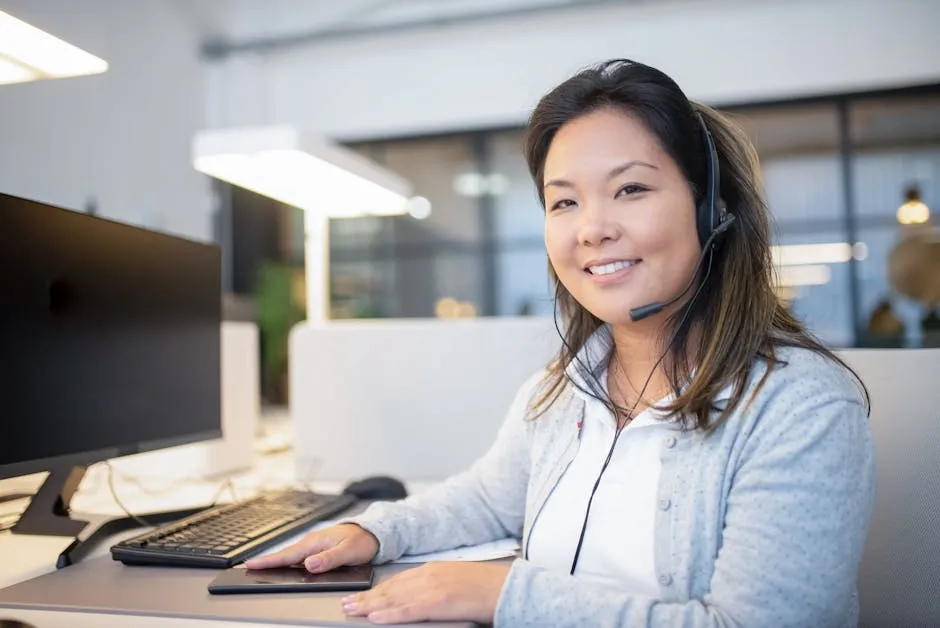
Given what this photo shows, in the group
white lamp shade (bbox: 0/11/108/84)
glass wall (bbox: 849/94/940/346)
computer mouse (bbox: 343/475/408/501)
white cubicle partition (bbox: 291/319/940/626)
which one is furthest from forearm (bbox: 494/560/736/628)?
glass wall (bbox: 849/94/940/346)

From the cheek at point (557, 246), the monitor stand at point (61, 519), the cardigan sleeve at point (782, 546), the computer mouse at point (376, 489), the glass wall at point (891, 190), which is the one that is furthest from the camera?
the glass wall at point (891, 190)

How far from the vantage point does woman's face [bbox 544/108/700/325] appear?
823 millimetres

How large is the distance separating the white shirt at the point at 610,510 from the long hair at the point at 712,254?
0.05m

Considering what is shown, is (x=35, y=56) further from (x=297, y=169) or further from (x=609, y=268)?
(x=609, y=268)

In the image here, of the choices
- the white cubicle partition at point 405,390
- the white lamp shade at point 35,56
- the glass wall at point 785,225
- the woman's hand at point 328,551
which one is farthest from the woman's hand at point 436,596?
the glass wall at point 785,225

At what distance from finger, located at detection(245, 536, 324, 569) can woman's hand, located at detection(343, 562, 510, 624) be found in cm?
13

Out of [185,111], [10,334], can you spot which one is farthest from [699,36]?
[10,334]

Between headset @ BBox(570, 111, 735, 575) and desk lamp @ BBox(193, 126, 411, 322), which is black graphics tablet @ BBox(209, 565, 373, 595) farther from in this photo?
desk lamp @ BBox(193, 126, 411, 322)

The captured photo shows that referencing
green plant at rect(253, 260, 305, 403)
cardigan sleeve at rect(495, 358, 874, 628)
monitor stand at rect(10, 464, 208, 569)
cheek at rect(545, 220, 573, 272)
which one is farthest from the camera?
green plant at rect(253, 260, 305, 403)

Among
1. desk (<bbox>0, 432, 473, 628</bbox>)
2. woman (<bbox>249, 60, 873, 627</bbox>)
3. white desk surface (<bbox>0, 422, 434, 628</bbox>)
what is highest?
woman (<bbox>249, 60, 873, 627</bbox>)

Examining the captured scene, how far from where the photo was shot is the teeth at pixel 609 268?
84 centimetres

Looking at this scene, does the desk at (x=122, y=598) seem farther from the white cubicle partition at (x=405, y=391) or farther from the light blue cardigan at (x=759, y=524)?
the white cubicle partition at (x=405, y=391)

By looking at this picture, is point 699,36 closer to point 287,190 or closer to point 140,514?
point 287,190

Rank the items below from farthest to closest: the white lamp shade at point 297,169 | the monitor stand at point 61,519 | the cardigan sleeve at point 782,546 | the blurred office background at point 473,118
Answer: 1. the blurred office background at point 473,118
2. the white lamp shade at point 297,169
3. the monitor stand at point 61,519
4. the cardigan sleeve at point 782,546
